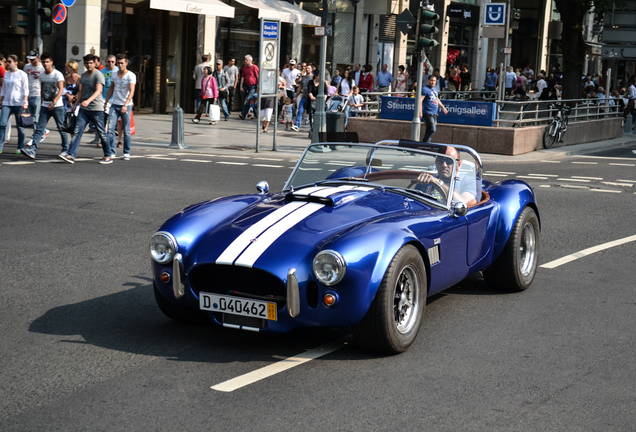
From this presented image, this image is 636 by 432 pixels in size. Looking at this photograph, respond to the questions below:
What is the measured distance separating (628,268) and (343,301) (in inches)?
167

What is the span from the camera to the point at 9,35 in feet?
84.0

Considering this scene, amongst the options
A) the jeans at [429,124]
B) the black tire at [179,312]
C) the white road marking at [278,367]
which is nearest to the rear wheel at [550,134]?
the jeans at [429,124]

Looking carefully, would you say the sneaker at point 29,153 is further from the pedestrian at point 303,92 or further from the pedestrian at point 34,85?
the pedestrian at point 303,92

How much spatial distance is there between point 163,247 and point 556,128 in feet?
62.7

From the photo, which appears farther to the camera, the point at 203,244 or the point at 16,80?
the point at 16,80

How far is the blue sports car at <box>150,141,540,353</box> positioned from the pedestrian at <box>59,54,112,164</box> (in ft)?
29.7

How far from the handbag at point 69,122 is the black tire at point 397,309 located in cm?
1107

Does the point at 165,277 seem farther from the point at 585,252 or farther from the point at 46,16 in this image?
the point at 46,16

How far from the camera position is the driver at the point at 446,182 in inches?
250

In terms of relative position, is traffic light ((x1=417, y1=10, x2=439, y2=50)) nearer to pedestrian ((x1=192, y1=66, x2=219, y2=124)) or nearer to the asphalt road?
the asphalt road

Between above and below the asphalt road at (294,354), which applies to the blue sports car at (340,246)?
above

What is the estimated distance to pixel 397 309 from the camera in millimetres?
5344

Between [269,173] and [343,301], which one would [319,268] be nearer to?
[343,301]

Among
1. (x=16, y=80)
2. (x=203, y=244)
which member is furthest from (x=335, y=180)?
(x=16, y=80)
